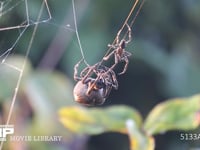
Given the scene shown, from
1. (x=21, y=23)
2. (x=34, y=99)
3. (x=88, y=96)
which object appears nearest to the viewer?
(x=88, y=96)

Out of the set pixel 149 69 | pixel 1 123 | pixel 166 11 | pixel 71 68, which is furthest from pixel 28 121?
pixel 166 11

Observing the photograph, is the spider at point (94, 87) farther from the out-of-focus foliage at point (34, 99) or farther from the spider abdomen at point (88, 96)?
the out-of-focus foliage at point (34, 99)

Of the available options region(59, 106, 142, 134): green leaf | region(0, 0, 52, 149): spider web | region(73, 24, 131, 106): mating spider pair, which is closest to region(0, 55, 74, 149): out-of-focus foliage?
region(0, 0, 52, 149): spider web

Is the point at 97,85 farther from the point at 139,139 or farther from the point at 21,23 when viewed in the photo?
the point at 21,23

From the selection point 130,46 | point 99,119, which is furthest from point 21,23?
point 99,119

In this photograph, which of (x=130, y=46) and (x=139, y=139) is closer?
(x=139, y=139)

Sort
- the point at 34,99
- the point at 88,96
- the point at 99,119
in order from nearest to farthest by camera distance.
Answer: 1. the point at 88,96
2. the point at 99,119
3. the point at 34,99

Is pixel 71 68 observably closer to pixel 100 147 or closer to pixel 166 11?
pixel 100 147
